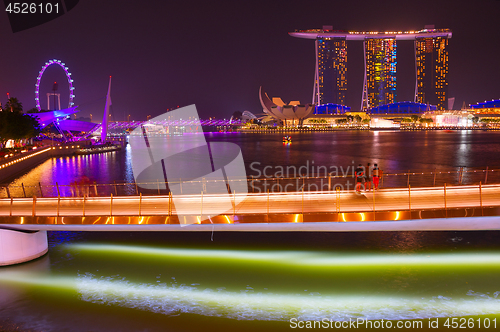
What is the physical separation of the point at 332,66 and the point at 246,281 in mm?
193786

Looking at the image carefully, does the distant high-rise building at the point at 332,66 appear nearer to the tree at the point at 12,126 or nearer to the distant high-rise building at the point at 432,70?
the distant high-rise building at the point at 432,70

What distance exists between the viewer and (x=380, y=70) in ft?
620

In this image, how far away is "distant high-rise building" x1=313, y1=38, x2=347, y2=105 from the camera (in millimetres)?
187625

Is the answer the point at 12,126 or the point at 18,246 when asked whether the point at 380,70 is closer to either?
the point at 12,126

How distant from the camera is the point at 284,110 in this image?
471ft

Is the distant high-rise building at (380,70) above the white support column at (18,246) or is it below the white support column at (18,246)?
above

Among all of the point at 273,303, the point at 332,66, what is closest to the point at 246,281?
the point at 273,303

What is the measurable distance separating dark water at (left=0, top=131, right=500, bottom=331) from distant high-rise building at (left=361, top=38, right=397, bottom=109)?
18421cm

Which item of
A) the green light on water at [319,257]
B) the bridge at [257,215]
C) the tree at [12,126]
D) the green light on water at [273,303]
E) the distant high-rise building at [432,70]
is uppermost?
the distant high-rise building at [432,70]

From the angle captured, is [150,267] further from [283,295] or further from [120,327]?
[283,295]

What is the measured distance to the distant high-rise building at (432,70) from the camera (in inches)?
7146

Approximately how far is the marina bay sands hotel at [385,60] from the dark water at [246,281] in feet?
567

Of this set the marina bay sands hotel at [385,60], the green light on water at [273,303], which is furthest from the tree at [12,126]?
the marina bay sands hotel at [385,60]

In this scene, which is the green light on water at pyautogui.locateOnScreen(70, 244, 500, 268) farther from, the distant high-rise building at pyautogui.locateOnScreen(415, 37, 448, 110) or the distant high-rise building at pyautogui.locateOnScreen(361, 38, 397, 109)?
the distant high-rise building at pyautogui.locateOnScreen(415, 37, 448, 110)
